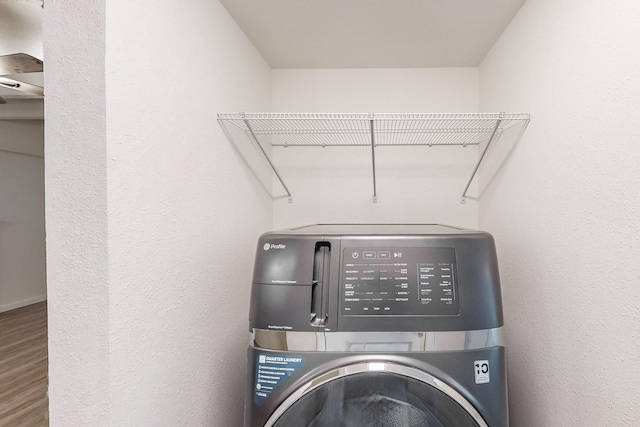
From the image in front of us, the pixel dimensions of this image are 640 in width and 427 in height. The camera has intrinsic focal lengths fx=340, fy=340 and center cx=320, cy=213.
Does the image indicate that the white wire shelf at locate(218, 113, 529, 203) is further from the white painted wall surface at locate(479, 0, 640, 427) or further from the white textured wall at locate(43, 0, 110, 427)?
the white textured wall at locate(43, 0, 110, 427)

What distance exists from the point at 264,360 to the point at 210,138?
2.28ft

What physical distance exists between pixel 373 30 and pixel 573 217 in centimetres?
97

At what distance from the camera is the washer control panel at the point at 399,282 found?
2.96 feet

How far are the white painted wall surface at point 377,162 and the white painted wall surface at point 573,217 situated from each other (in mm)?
375

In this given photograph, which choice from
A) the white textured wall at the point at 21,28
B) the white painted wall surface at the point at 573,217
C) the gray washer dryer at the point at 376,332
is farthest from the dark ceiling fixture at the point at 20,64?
the white painted wall surface at the point at 573,217

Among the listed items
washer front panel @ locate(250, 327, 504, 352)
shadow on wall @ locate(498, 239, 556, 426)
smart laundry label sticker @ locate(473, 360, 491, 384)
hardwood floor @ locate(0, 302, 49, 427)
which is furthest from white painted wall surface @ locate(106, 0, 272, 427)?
hardwood floor @ locate(0, 302, 49, 427)

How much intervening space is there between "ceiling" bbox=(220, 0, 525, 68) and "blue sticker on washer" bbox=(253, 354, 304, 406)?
1141 mm

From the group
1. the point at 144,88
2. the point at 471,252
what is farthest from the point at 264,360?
the point at 144,88

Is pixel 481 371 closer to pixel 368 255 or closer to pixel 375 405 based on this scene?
pixel 375 405

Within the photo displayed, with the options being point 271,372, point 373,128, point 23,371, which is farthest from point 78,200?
point 23,371

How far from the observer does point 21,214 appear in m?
5.25

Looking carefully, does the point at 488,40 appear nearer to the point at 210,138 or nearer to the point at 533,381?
the point at 210,138

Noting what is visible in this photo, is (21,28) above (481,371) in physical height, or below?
above

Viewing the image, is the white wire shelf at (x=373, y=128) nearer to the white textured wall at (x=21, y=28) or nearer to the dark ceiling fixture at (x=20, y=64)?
the dark ceiling fixture at (x=20, y=64)
